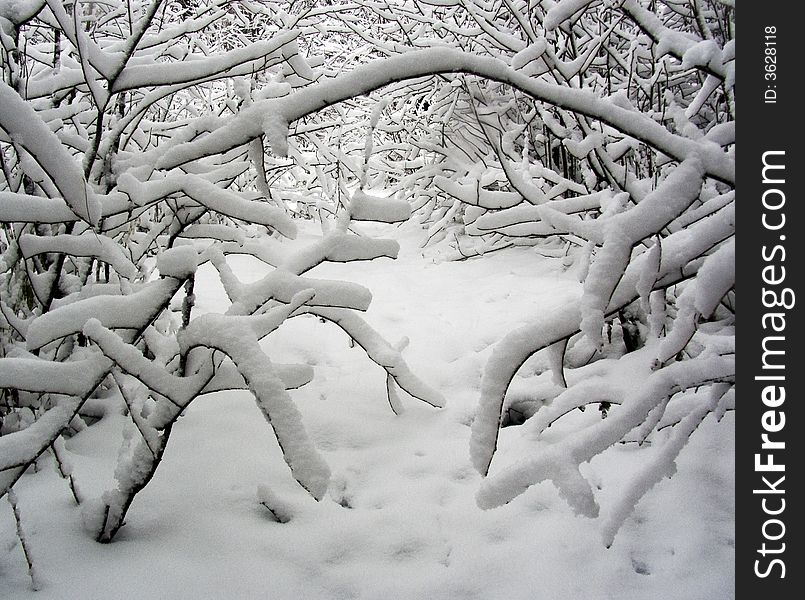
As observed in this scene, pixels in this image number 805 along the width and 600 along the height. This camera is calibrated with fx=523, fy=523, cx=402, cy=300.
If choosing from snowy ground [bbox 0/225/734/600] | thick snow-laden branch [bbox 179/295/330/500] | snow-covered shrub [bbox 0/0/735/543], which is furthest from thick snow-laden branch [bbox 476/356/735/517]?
snowy ground [bbox 0/225/734/600]

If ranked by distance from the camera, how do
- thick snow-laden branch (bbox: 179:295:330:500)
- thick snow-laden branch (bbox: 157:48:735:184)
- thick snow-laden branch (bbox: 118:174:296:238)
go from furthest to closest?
thick snow-laden branch (bbox: 118:174:296:238)
thick snow-laden branch (bbox: 179:295:330:500)
thick snow-laden branch (bbox: 157:48:735:184)

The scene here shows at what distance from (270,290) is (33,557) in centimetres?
69

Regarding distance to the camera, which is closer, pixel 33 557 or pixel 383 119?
pixel 33 557

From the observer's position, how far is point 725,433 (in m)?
1.41

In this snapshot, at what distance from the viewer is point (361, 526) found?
1266 millimetres

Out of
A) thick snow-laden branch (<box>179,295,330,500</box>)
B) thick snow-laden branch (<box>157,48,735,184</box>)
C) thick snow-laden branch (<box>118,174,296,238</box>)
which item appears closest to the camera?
thick snow-laden branch (<box>157,48,735,184</box>)

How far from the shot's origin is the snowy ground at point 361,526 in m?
1.05

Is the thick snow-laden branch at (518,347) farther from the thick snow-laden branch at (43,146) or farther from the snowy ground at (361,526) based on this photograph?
the thick snow-laden branch at (43,146)

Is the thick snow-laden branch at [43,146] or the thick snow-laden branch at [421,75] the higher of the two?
the thick snow-laden branch at [421,75]

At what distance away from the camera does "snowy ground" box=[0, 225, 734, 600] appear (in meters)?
1.05

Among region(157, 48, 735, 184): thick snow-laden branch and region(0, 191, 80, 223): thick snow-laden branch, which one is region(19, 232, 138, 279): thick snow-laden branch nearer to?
region(0, 191, 80, 223): thick snow-laden branch

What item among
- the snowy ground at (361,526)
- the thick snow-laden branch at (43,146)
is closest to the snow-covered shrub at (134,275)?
the thick snow-laden branch at (43,146)
